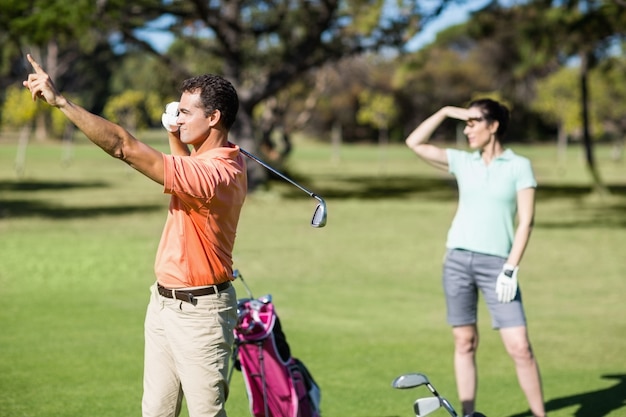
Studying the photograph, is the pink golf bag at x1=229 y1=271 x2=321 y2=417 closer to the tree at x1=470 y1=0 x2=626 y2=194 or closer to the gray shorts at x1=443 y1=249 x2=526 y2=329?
the gray shorts at x1=443 y1=249 x2=526 y2=329

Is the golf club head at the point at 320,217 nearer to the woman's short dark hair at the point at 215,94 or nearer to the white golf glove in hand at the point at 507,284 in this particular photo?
the woman's short dark hair at the point at 215,94

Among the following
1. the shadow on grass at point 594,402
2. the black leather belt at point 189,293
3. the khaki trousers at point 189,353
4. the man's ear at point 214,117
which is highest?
the man's ear at point 214,117

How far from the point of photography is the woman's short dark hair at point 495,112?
6.86 meters

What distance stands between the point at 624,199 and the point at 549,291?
20150mm

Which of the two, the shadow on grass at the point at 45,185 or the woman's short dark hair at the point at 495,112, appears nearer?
the woman's short dark hair at the point at 495,112

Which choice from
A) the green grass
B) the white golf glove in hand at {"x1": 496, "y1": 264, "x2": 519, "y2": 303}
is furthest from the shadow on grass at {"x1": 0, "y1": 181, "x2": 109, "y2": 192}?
the white golf glove in hand at {"x1": 496, "y1": 264, "x2": 519, "y2": 303}

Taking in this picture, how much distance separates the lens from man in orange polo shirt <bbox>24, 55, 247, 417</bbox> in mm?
4773

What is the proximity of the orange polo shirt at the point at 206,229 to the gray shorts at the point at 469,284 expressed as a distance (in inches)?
91.1

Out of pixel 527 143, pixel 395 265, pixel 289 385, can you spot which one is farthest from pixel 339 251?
pixel 527 143

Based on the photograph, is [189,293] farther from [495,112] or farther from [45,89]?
[495,112]

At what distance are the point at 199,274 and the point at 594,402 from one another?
4.35 meters

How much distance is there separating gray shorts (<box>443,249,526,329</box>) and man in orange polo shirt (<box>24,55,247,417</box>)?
2271 mm

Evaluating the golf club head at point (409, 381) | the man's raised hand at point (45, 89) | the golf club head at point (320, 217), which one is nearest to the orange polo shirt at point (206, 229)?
the golf club head at point (320, 217)

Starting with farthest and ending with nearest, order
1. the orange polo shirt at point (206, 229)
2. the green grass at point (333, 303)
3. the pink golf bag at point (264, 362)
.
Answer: the green grass at point (333, 303), the pink golf bag at point (264, 362), the orange polo shirt at point (206, 229)
